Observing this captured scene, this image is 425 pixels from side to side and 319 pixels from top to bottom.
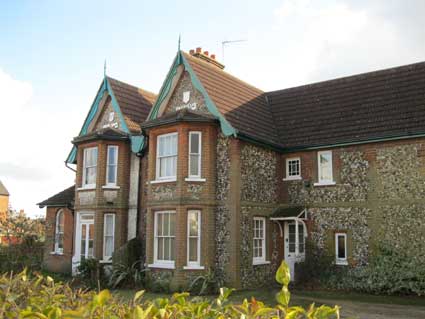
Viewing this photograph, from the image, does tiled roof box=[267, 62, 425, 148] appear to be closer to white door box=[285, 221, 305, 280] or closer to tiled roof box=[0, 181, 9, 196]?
white door box=[285, 221, 305, 280]

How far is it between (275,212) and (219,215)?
305 centimetres

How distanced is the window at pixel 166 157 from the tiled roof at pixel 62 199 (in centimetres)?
758

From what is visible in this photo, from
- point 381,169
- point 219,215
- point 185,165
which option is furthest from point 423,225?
point 185,165

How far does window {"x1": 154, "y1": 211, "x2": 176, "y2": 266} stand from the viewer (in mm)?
18078

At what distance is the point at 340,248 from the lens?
1858 cm

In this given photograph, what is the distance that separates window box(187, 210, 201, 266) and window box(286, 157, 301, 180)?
4.78 meters

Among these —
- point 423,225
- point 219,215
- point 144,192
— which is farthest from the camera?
point 144,192

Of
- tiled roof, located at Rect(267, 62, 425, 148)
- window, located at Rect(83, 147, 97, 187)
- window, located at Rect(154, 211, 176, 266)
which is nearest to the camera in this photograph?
window, located at Rect(154, 211, 176, 266)

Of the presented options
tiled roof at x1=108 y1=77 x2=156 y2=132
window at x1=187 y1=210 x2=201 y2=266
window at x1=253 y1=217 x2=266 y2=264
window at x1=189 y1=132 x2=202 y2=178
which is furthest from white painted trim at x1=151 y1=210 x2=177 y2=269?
tiled roof at x1=108 y1=77 x2=156 y2=132

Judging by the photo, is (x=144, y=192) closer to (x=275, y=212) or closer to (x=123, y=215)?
(x=123, y=215)

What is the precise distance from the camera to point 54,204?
82.2 ft

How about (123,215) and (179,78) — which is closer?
(179,78)

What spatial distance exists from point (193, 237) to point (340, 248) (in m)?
5.90

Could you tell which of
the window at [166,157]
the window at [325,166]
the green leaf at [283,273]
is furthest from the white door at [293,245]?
the green leaf at [283,273]
